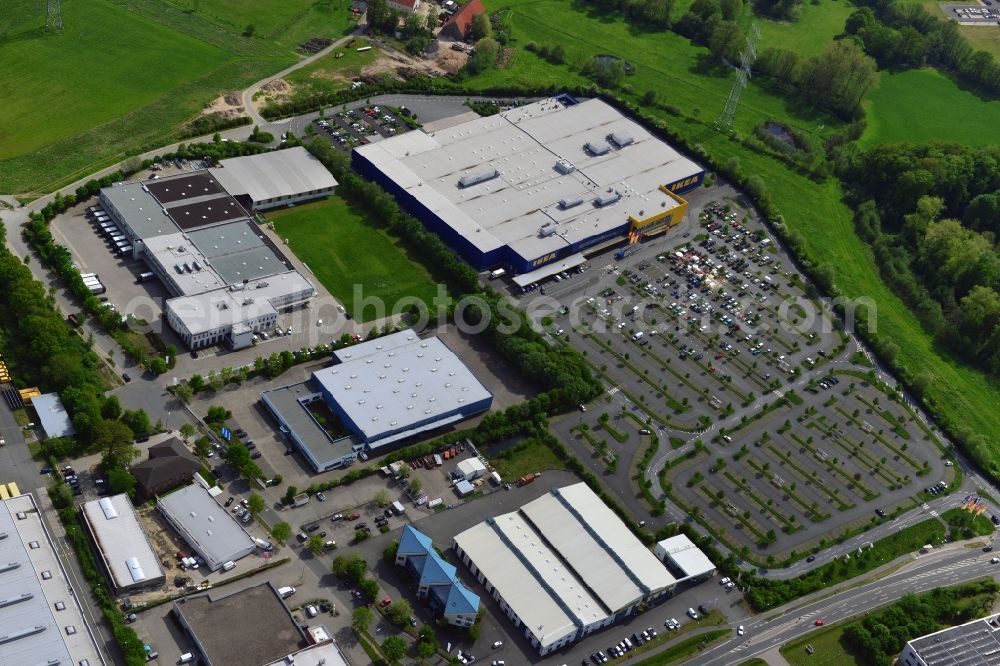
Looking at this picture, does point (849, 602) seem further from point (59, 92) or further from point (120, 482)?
point (59, 92)

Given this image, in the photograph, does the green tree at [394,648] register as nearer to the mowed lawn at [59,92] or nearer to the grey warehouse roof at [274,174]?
the grey warehouse roof at [274,174]

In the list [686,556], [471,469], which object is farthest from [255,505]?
[686,556]

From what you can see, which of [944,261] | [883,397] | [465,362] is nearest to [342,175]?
[465,362]

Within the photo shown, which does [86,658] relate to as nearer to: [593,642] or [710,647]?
[593,642]

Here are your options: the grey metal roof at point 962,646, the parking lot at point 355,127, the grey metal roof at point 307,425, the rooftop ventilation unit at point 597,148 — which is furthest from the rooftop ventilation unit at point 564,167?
the grey metal roof at point 962,646

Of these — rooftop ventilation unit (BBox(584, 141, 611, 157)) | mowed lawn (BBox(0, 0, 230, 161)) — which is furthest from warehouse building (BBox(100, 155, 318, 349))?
rooftop ventilation unit (BBox(584, 141, 611, 157))
